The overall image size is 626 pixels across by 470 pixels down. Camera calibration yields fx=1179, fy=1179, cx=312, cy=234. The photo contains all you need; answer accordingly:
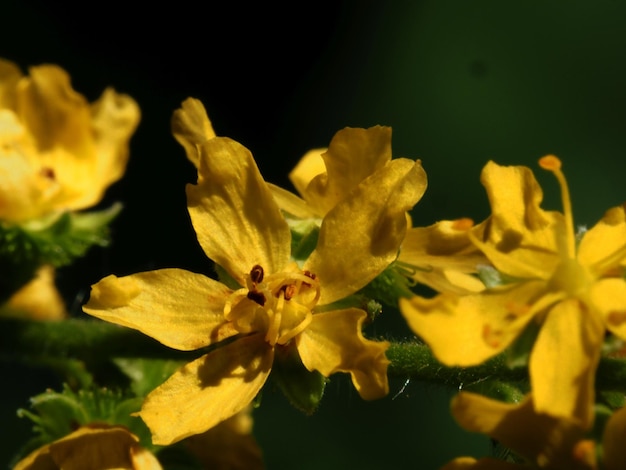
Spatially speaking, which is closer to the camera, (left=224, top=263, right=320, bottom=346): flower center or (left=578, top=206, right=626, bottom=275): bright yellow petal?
(left=578, top=206, right=626, bottom=275): bright yellow petal

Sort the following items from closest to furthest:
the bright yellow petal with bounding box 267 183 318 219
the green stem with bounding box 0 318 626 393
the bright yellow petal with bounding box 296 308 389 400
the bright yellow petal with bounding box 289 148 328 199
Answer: the bright yellow petal with bounding box 296 308 389 400
the green stem with bounding box 0 318 626 393
the bright yellow petal with bounding box 267 183 318 219
the bright yellow petal with bounding box 289 148 328 199

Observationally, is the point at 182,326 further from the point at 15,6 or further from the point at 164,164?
the point at 15,6

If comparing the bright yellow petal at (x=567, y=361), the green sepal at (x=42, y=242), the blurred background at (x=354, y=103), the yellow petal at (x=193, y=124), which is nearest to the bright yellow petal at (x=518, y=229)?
the bright yellow petal at (x=567, y=361)

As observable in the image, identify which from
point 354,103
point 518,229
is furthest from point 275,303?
point 354,103

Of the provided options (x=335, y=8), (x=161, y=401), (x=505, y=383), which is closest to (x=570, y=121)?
(x=335, y=8)

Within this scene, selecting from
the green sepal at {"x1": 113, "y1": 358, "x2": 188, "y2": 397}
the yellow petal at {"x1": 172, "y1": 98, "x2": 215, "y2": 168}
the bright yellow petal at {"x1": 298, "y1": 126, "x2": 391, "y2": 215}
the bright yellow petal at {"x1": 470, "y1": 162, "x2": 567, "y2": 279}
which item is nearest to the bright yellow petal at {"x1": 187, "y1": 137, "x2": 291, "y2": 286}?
the bright yellow petal at {"x1": 298, "y1": 126, "x2": 391, "y2": 215}

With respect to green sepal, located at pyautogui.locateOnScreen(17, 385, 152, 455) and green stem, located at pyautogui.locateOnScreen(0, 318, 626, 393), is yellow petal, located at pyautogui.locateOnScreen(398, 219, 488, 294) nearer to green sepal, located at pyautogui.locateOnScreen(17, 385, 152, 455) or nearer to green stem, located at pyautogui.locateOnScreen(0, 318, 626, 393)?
green stem, located at pyautogui.locateOnScreen(0, 318, 626, 393)

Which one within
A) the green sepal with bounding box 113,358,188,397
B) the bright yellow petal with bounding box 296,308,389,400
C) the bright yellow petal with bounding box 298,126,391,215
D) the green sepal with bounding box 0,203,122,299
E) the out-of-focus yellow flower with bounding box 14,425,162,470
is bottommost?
the green sepal with bounding box 113,358,188,397
